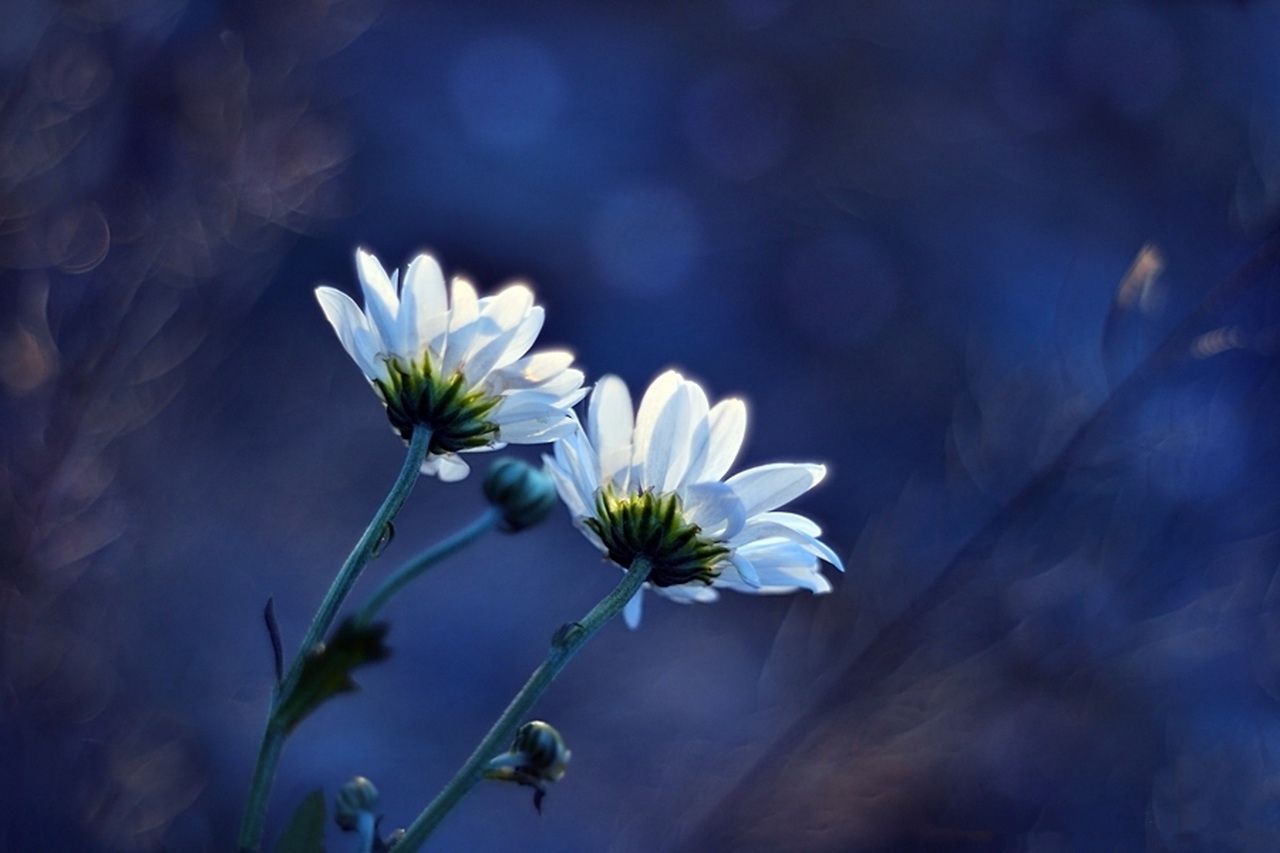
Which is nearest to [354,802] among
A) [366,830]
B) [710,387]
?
[366,830]

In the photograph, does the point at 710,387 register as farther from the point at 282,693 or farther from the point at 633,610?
the point at 282,693

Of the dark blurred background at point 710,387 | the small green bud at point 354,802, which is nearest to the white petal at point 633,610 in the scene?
the small green bud at point 354,802

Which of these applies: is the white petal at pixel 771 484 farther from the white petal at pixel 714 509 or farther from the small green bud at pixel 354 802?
the small green bud at pixel 354 802

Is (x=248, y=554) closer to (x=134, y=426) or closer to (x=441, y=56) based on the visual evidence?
(x=134, y=426)

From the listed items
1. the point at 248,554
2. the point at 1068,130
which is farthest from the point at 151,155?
Result: the point at 1068,130

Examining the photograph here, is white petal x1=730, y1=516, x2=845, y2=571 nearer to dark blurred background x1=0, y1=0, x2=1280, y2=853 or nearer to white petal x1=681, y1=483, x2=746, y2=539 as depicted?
white petal x1=681, y1=483, x2=746, y2=539

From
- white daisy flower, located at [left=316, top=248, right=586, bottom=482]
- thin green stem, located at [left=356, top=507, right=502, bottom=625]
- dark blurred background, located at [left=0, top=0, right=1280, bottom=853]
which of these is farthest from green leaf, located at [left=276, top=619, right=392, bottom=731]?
dark blurred background, located at [left=0, top=0, right=1280, bottom=853]
